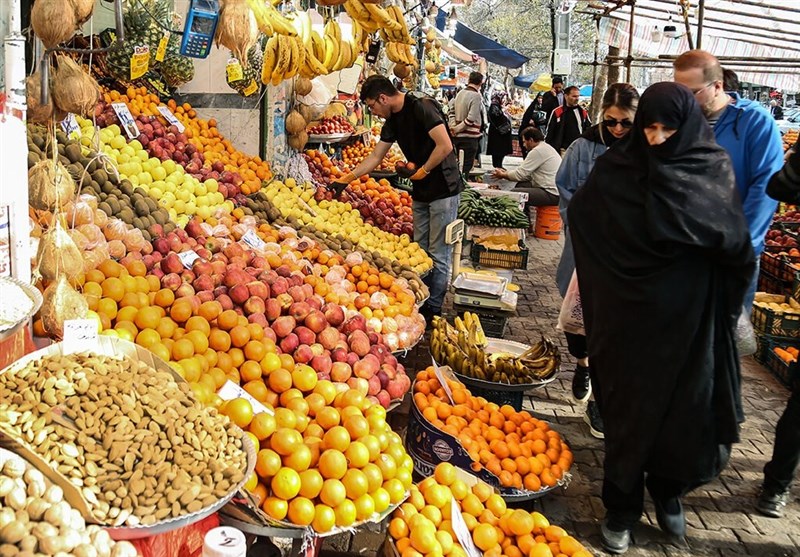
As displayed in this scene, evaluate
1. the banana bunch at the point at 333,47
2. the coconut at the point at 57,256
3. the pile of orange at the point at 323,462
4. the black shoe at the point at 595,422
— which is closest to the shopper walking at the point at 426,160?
the banana bunch at the point at 333,47

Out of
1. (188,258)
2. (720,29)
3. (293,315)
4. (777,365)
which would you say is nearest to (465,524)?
(293,315)

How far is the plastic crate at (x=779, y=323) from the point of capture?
5.32 metres

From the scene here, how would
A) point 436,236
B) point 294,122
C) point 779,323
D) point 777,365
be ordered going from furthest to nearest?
point 294,122
point 436,236
point 779,323
point 777,365

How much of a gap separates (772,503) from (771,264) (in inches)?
153

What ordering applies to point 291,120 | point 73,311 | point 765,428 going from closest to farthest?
point 73,311, point 765,428, point 291,120

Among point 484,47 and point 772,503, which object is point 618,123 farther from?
point 484,47

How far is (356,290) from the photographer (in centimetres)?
462

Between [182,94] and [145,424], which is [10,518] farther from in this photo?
[182,94]

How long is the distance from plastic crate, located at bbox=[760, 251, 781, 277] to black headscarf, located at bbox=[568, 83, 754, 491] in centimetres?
434

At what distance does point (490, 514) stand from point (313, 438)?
0.74m

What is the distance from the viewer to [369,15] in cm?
570

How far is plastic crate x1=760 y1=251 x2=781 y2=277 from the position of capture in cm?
641

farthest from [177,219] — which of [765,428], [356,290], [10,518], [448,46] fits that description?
[448,46]

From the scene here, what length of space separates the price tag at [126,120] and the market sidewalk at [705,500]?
262 cm
